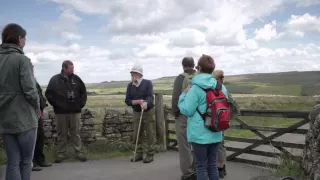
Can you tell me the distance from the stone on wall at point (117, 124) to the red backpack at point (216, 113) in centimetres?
536

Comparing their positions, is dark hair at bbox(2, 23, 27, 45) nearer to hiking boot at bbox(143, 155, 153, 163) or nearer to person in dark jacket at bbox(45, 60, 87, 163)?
person in dark jacket at bbox(45, 60, 87, 163)

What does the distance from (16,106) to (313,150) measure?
14.0ft

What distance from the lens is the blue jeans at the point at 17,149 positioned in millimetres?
4203

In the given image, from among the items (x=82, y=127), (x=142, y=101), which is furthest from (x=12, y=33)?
(x=82, y=127)

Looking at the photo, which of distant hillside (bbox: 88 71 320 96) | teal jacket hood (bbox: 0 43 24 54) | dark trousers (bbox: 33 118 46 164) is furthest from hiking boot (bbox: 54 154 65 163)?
distant hillside (bbox: 88 71 320 96)

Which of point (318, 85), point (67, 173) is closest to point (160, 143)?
point (67, 173)

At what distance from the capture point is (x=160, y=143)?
947 centimetres

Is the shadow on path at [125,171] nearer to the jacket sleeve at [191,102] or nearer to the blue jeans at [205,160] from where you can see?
the blue jeans at [205,160]

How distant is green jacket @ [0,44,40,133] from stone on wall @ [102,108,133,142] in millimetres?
5173

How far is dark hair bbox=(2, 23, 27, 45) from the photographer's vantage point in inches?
171

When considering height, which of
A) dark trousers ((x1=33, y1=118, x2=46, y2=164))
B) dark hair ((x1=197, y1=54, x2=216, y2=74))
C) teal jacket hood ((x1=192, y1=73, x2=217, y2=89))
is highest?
dark hair ((x1=197, y1=54, x2=216, y2=74))

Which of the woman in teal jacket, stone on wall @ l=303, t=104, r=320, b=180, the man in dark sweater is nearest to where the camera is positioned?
the woman in teal jacket

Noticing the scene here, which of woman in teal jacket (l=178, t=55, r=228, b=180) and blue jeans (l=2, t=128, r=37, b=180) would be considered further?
woman in teal jacket (l=178, t=55, r=228, b=180)

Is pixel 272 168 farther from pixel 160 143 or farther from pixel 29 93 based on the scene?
pixel 29 93
